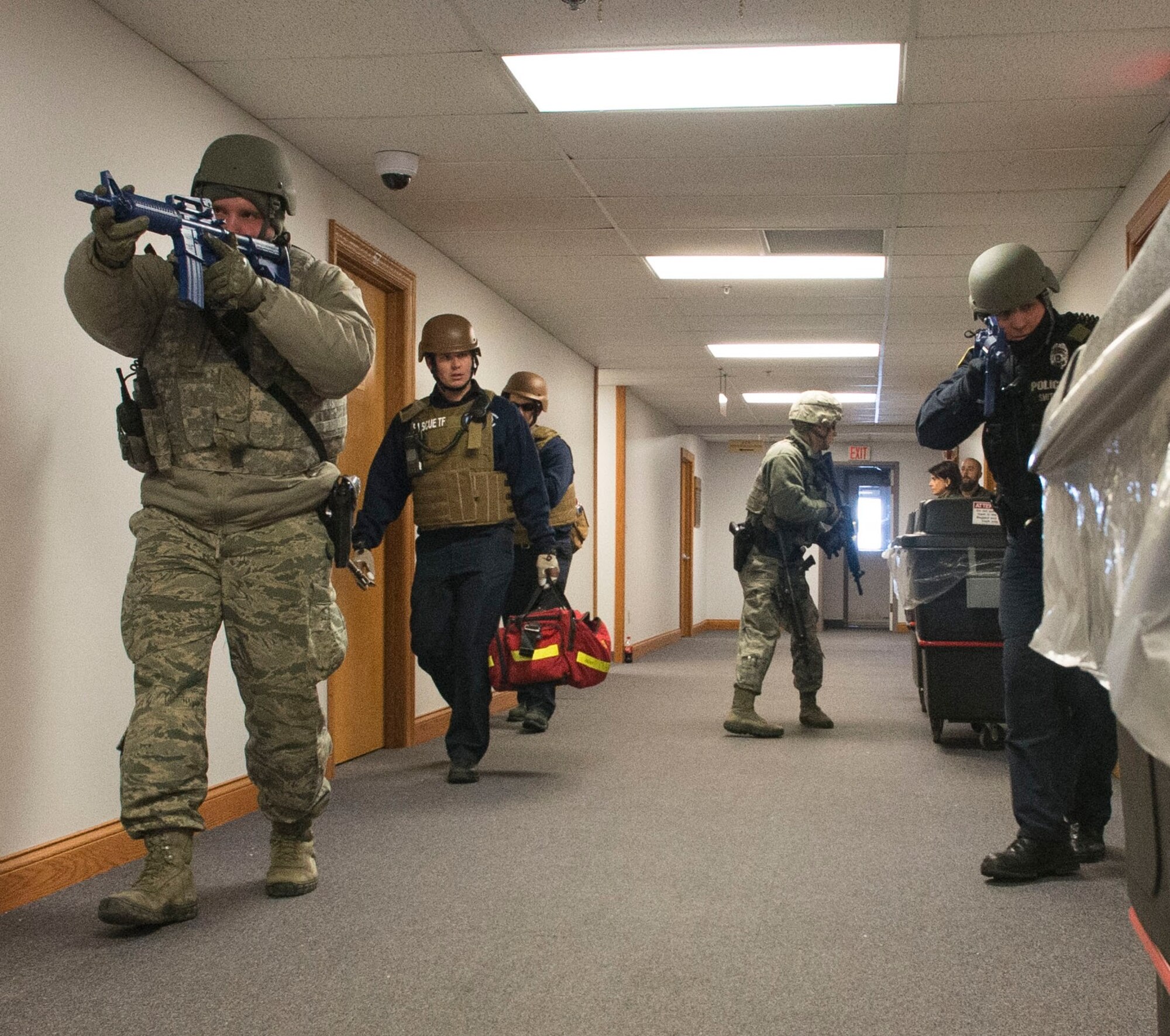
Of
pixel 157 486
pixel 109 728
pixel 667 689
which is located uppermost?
pixel 157 486

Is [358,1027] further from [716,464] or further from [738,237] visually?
[716,464]

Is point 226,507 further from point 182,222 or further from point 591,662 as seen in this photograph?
point 591,662

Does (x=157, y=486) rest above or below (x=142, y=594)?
above

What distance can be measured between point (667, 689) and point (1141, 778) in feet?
23.9

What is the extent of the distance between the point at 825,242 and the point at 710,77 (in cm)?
226

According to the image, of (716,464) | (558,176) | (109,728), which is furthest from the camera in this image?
(716,464)

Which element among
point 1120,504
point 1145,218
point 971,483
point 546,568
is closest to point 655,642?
point 971,483

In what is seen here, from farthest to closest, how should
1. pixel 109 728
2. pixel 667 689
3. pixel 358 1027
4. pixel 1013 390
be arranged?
1. pixel 667 689
2. pixel 109 728
3. pixel 1013 390
4. pixel 358 1027

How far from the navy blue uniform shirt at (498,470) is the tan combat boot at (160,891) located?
1.82m

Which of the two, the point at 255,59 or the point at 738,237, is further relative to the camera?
the point at 738,237

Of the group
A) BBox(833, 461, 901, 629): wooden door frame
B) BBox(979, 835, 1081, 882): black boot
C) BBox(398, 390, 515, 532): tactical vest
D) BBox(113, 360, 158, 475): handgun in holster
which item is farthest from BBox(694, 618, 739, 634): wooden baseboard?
BBox(113, 360, 158, 475): handgun in holster

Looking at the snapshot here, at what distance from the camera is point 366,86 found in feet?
13.3

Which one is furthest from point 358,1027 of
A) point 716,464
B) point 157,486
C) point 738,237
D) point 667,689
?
point 716,464

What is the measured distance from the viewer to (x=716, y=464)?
56.5ft
